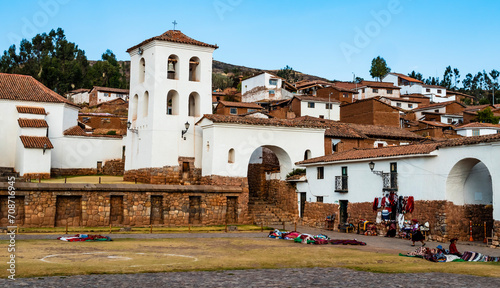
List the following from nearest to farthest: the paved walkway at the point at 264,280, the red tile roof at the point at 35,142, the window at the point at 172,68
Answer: the paved walkway at the point at 264,280
the red tile roof at the point at 35,142
the window at the point at 172,68

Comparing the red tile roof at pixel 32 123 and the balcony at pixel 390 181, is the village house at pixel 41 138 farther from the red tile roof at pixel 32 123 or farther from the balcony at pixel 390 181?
the balcony at pixel 390 181

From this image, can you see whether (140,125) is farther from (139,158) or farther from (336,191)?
(336,191)

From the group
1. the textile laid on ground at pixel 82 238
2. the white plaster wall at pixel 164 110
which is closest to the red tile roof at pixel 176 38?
the white plaster wall at pixel 164 110

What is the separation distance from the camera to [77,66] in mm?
92188

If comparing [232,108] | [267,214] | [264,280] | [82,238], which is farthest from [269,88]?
[264,280]

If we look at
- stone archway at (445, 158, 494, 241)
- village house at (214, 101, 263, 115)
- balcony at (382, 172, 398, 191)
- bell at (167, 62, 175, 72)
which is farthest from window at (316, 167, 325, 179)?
village house at (214, 101, 263, 115)

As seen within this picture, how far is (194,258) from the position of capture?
1588 centimetres

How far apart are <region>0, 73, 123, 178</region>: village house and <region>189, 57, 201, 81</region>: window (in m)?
8.78

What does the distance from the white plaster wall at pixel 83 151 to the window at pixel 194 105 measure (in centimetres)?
774

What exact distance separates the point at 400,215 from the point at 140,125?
61.2 ft

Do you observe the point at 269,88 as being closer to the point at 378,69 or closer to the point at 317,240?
the point at 378,69

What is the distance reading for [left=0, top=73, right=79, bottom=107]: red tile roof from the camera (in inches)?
1471

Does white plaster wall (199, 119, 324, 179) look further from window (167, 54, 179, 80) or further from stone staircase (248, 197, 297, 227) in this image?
window (167, 54, 179, 80)

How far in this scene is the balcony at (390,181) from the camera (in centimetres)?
2564
